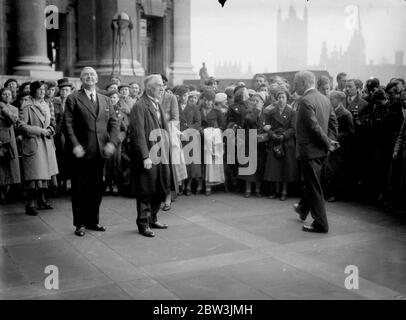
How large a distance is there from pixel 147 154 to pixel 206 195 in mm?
3328

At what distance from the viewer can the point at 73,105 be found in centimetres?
700

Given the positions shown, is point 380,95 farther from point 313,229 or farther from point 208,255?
point 208,255

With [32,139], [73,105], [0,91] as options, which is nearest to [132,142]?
[73,105]

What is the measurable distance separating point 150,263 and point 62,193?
4.98 meters

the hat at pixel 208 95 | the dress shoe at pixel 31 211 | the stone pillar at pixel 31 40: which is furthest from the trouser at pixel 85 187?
the stone pillar at pixel 31 40

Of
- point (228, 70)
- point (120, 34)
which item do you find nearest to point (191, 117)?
point (120, 34)

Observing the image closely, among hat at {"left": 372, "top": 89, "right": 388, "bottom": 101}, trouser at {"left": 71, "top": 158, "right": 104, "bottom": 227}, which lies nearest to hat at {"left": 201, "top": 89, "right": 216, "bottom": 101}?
hat at {"left": 372, "top": 89, "right": 388, "bottom": 101}

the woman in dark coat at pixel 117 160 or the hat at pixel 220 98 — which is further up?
the hat at pixel 220 98

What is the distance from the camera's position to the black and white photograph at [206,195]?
5.11m

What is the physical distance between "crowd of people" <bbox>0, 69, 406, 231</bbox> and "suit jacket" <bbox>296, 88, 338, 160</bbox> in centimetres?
114

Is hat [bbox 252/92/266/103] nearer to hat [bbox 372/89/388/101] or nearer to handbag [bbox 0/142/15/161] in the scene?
hat [bbox 372/89/388/101]

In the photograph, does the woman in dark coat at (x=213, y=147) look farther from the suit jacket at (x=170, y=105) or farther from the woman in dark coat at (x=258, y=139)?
the suit jacket at (x=170, y=105)

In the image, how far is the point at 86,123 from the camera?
22.9ft
